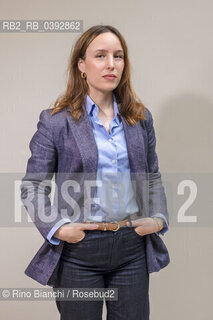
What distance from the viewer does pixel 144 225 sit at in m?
1.55

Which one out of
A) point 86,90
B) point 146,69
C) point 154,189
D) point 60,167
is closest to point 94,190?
point 60,167

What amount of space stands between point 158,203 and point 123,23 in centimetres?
98

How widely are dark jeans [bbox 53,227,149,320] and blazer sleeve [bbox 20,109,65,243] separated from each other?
0.13m

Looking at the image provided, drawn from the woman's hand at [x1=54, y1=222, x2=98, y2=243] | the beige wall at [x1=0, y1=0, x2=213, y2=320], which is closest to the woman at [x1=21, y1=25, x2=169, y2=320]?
the woman's hand at [x1=54, y1=222, x2=98, y2=243]

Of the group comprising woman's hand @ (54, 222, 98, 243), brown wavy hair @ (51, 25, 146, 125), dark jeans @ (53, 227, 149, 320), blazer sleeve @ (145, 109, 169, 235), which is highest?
brown wavy hair @ (51, 25, 146, 125)

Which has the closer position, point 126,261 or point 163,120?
point 126,261

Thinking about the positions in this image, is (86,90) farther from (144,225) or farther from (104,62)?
(144,225)

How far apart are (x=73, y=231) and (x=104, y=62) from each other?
604mm

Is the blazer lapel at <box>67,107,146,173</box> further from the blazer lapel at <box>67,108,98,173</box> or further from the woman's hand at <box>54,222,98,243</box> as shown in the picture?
the woman's hand at <box>54,222,98,243</box>

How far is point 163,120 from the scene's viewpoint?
2.19 meters

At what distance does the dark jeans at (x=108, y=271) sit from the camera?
1.48 metres

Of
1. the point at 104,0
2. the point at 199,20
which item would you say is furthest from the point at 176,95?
the point at 104,0

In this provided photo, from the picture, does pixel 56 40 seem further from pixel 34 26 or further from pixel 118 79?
pixel 118 79

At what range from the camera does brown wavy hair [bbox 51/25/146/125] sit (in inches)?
61.1
